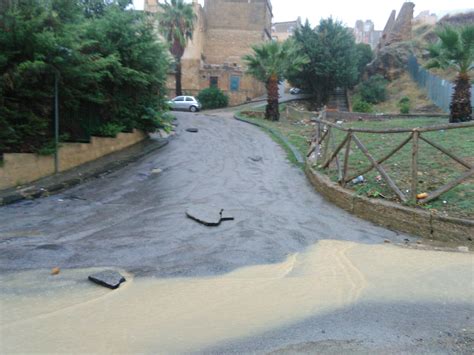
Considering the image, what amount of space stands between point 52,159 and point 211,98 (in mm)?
27807

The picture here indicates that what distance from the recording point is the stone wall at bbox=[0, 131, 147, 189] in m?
9.41

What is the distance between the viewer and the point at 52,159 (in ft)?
35.2

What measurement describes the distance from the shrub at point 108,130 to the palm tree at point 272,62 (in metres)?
14.4

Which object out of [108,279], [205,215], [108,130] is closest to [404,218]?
[205,215]

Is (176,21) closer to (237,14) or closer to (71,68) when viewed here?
(237,14)

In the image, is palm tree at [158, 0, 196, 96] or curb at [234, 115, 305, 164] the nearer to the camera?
curb at [234, 115, 305, 164]

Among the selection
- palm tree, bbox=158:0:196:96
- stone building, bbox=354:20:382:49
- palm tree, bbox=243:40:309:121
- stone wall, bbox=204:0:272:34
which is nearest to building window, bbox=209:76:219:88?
palm tree, bbox=158:0:196:96

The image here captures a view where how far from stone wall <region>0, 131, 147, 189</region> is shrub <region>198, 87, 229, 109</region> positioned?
77.1 ft

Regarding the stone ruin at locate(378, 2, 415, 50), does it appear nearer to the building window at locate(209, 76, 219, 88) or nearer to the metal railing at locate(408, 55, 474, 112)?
the metal railing at locate(408, 55, 474, 112)

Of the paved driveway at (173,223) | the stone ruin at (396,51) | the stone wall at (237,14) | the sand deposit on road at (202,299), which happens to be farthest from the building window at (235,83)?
the sand deposit on road at (202,299)

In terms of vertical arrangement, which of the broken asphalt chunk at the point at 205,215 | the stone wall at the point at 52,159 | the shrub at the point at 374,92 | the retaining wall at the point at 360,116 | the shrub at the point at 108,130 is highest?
the shrub at the point at 374,92

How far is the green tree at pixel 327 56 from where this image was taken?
35.0m

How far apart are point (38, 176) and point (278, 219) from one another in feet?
19.5

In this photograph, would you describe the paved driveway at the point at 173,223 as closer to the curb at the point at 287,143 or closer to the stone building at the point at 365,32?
the curb at the point at 287,143
